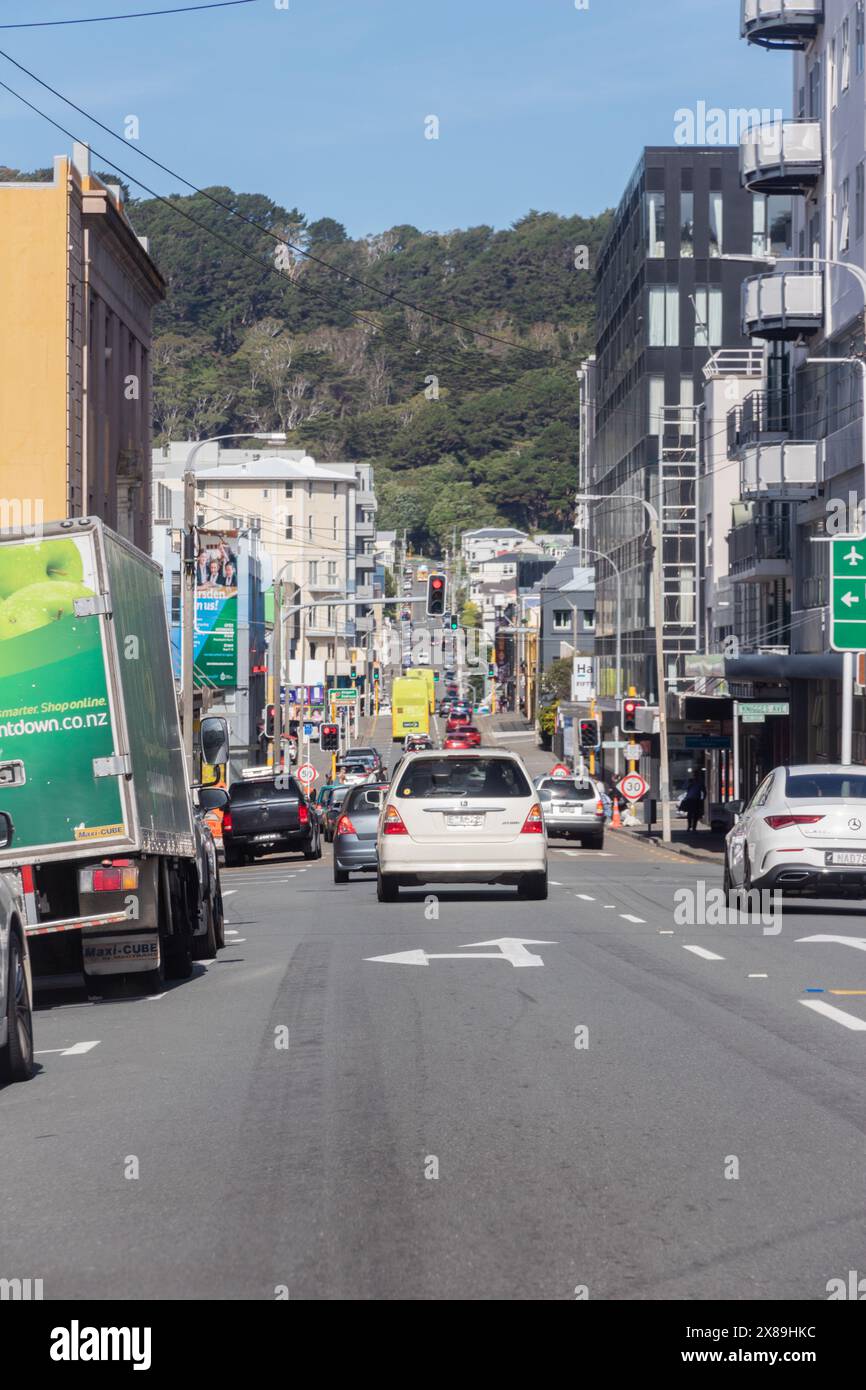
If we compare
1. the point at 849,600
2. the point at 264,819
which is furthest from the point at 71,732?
the point at 264,819

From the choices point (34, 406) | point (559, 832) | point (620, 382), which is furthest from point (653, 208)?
point (34, 406)

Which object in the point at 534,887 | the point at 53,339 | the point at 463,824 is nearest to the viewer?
the point at 463,824

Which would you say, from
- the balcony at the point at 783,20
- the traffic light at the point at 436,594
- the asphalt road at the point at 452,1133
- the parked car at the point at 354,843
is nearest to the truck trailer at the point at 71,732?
the asphalt road at the point at 452,1133

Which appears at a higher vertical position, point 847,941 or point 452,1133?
point 452,1133

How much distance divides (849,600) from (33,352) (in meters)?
15.7

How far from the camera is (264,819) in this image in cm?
4072

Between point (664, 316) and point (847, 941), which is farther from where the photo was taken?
point (664, 316)

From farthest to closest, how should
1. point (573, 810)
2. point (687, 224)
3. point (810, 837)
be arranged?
1. point (687, 224)
2. point (573, 810)
3. point (810, 837)

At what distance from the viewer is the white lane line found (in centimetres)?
1172

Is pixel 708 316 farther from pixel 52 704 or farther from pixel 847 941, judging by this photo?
pixel 52 704

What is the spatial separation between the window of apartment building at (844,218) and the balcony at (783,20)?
552 cm

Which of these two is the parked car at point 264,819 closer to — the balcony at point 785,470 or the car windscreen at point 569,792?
the car windscreen at point 569,792

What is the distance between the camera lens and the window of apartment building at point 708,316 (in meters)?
81.4

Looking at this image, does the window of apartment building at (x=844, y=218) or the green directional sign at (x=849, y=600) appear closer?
the green directional sign at (x=849, y=600)
